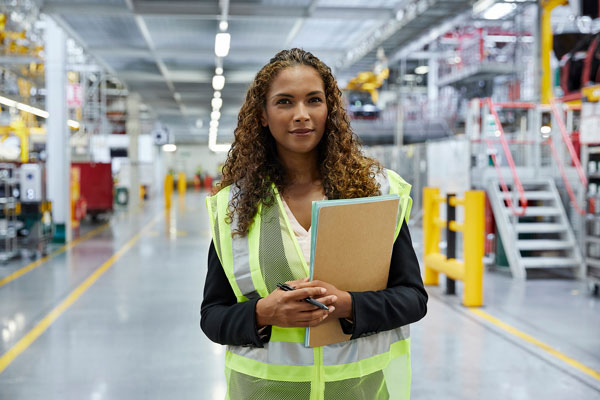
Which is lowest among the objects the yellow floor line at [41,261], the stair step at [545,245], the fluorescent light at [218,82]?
the yellow floor line at [41,261]

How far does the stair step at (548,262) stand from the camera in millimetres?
9234

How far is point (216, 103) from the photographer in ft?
81.4

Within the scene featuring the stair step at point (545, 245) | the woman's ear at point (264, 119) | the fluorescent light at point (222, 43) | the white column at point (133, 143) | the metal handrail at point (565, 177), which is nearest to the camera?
the woman's ear at point (264, 119)

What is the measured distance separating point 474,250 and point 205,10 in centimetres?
618

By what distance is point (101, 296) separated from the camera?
26.4 feet

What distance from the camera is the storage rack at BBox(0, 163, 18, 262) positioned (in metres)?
11.1

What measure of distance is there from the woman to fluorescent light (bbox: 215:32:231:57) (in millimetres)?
11108

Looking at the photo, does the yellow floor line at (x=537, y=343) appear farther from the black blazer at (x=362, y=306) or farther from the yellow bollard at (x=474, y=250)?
the black blazer at (x=362, y=306)

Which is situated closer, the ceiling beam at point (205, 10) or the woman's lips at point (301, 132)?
the woman's lips at point (301, 132)

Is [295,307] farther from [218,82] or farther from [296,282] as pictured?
[218,82]

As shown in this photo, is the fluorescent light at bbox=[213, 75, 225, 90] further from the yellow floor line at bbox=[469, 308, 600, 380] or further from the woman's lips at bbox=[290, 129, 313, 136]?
the woman's lips at bbox=[290, 129, 313, 136]

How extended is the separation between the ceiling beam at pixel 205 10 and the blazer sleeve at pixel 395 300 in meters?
9.08

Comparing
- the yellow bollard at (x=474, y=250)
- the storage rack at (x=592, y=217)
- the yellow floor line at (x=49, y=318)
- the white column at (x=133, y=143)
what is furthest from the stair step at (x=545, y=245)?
the white column at (x=133, y=143)

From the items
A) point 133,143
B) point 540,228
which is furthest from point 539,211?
point 133,143
